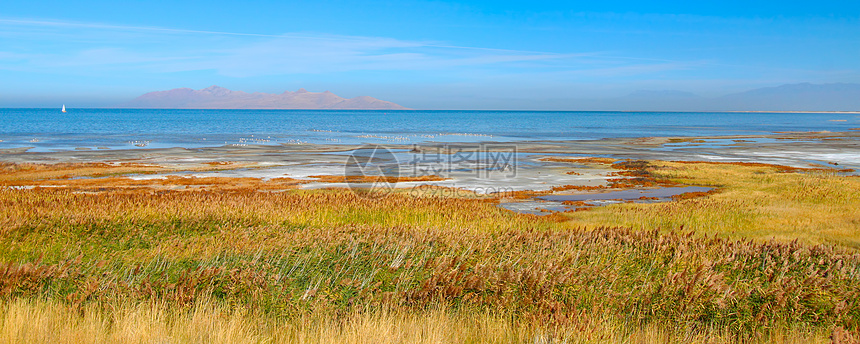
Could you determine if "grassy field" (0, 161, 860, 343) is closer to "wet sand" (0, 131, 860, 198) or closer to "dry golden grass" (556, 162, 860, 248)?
"dry golden grass" (556, 162, 860, 248)

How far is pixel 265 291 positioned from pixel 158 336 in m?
1.87

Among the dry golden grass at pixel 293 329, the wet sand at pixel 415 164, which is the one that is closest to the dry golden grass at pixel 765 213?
the wet sand at pixel 415 164

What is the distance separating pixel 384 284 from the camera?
349 inches

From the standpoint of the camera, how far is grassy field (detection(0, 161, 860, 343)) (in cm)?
698

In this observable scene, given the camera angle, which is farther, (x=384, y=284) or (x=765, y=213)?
(x=765, y=213)

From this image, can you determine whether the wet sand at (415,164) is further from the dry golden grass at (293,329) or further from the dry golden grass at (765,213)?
the dry golden grass at (293,329)

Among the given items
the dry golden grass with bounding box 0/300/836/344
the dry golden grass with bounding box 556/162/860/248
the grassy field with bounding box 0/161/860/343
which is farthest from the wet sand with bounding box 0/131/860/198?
the dry golden grass with bounding box 0/300/836/344

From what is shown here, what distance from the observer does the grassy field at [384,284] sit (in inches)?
275

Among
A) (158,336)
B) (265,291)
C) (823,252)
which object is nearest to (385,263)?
(265,291)

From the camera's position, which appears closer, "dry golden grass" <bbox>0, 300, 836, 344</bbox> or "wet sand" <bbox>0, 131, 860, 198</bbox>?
"dry golden grass" <bbox>0, 300, 836, 344</bbox>

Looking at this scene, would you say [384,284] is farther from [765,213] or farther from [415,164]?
[415,164]

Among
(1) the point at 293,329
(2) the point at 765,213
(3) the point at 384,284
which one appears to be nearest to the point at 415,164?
(2) the point at 765,213

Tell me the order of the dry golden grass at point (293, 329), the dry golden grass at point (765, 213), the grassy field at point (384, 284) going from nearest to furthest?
the dry golden grass at point (293, 329)
the grassy field at point (384, 284)
the dry golden grass at point (765, 213)

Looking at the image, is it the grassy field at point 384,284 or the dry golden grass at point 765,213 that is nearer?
the grassy field at point 384,284
